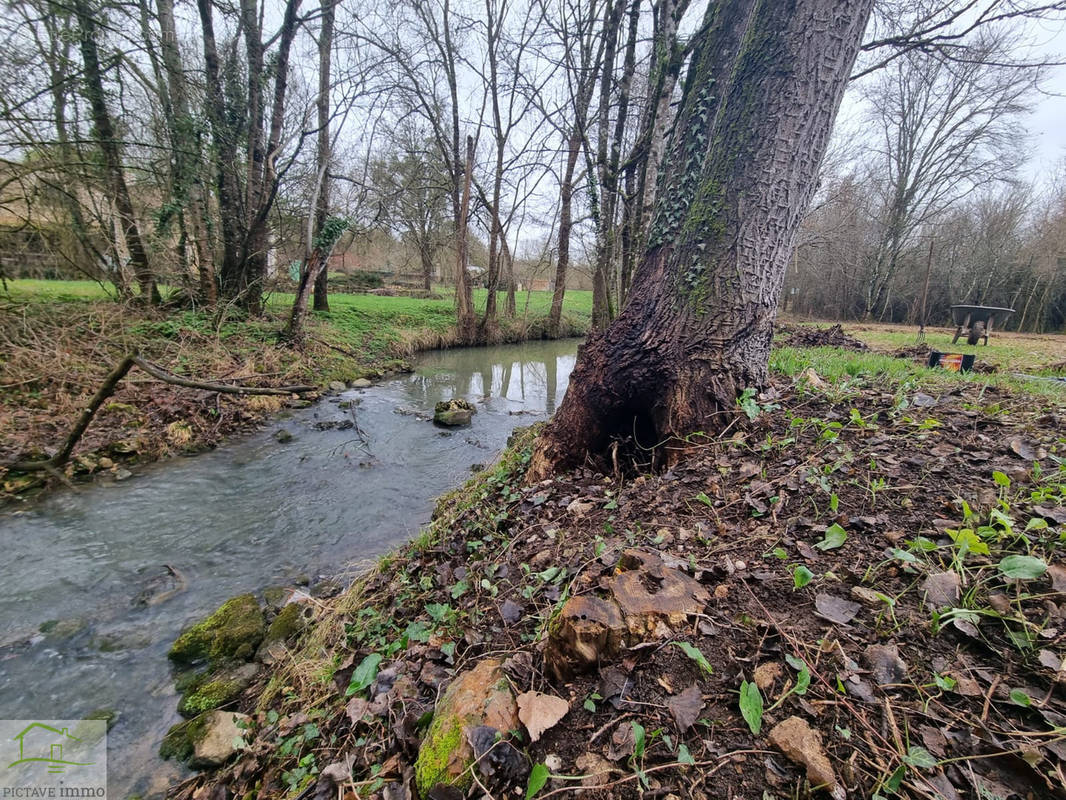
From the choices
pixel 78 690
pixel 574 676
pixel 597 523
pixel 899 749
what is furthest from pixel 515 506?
pixel 78 690

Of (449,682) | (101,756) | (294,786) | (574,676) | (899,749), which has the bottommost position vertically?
(101,756)

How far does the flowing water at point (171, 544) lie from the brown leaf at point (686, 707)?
8.46 ft

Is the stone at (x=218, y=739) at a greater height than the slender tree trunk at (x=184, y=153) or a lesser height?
lesser

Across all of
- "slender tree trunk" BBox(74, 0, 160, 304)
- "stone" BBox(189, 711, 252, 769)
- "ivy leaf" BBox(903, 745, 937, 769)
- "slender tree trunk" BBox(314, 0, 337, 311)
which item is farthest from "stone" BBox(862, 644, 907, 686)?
"slender tree trunk" BBox(314, 0, 337, 311)

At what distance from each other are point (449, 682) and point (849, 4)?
401 centimetres

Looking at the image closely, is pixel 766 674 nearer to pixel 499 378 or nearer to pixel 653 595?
pixel 653 595

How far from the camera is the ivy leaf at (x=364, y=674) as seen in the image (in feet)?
6.18

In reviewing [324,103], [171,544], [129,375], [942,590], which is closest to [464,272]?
[324,103]

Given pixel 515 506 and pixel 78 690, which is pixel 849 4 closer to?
pixel 515 506

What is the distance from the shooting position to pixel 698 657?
4.06 feet

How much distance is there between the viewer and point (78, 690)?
2.52m

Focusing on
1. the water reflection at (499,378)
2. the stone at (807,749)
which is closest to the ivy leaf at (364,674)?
the stone at (807,749)

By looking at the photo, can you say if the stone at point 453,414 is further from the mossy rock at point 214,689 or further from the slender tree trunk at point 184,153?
the slender tree trunk at point 184,153

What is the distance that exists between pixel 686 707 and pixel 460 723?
74 cm
